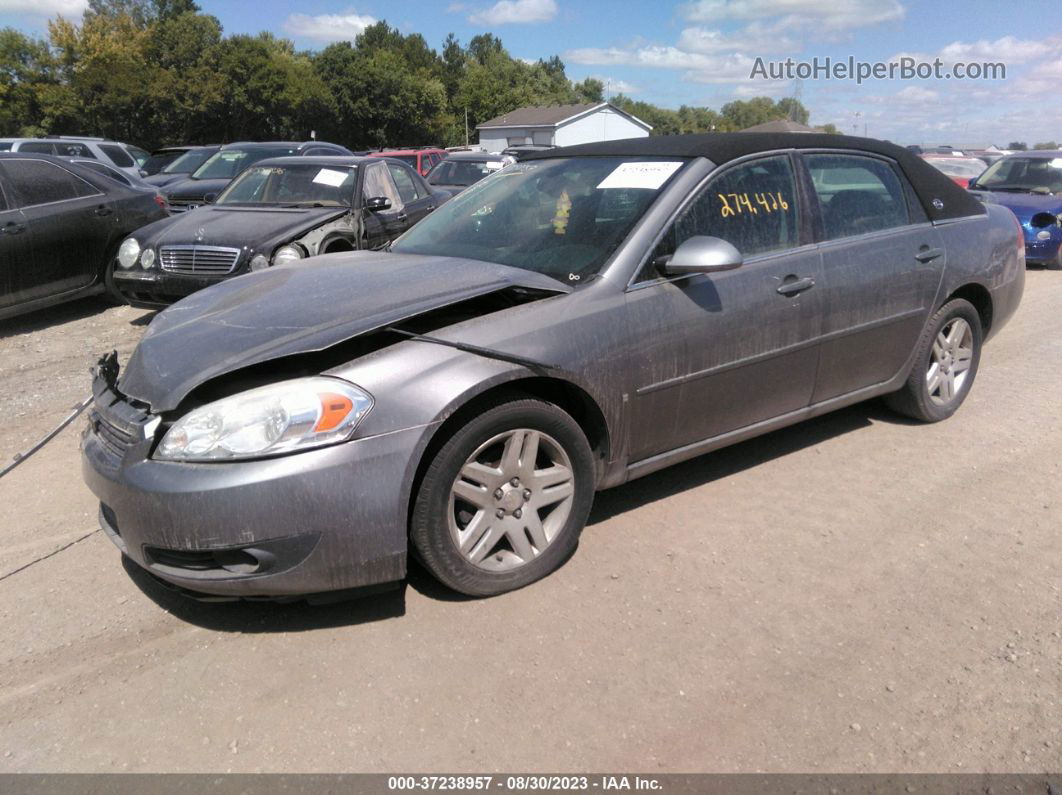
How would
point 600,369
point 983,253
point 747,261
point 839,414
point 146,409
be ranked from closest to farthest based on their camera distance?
1. point 146,409
2. point 600,369
3. point 747,261
4. point 983,253
5. point 839,414

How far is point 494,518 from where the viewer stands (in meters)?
3.00

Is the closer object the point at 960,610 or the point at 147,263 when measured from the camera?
the point at 960,610

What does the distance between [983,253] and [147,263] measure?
6.54 meters

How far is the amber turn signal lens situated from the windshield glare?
1423cm

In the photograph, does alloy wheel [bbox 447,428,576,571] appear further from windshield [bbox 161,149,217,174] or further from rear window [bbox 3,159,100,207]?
windshield [bbox 161,149,217,174]

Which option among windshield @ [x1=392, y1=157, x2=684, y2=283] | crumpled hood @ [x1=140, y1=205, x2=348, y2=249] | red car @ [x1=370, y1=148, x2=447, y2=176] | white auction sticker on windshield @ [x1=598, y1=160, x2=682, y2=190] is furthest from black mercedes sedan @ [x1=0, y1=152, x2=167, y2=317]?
red car @ [x1=370, y1=148, x2=447, y2=176]

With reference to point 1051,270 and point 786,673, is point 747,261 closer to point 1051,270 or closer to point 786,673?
point 786,673

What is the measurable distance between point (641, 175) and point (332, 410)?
1.86 meters

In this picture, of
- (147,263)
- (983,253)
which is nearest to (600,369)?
(983,253)

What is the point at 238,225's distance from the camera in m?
7.46

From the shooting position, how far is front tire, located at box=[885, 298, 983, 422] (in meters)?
4.61

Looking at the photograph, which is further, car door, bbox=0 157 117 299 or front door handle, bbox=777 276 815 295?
car door, bbox=0 157 117 299
